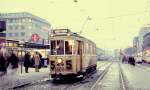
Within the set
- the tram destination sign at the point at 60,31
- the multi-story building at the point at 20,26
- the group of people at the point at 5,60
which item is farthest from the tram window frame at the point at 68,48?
the multi-story building at the point at 20,26

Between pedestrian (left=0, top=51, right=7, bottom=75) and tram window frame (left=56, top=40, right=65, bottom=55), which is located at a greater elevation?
tram window frame (left=56, top=40, right=65, bottom=55)

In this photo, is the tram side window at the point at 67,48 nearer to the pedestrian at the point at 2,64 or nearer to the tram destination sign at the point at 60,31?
the tram destination sign at the point at 60,31

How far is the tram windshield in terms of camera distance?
78.0ft

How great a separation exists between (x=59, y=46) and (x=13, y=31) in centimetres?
10542

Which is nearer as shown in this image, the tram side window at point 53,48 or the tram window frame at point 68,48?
the tram window frame at point 68,48

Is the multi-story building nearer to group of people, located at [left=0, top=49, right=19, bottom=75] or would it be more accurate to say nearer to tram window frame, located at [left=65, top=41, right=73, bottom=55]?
group of people, located at [left=0, top=49, right=19, bottom=75]

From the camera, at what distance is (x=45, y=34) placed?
14625 cm

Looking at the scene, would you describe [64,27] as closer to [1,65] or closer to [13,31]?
[1,65]

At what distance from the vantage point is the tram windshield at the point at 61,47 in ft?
78.0

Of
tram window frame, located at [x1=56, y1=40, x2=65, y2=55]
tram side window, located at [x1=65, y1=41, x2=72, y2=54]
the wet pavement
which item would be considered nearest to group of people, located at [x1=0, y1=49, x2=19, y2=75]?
the wet pavement

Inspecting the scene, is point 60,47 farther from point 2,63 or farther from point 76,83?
point 2,63

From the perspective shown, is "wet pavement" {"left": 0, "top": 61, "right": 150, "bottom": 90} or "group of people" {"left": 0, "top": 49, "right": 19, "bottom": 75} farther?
"group of people" {"left": 0, "top": 49, "right": 19, "bottom": 75}

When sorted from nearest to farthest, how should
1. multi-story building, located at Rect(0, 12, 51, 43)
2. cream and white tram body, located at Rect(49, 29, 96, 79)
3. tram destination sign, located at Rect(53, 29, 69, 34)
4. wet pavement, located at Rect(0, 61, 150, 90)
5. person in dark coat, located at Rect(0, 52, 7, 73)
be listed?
1. wet pavement, located at Rect(0, 61, 150, 90)
2. person in dark coat, located at Rect(0, 52, 7, 73)
3. cream and white tram body, located at Rect(49, 29, 96, 79)
4. tram destination sign, located at Rect(53, 29, 69, 34)
5. multi-story building, located at Rect(0, 12, 51, 43)

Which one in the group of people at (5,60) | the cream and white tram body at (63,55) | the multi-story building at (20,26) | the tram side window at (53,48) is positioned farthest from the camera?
the multi-story building at (20,26)
